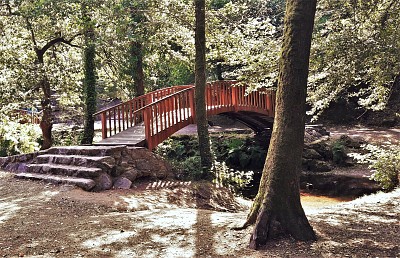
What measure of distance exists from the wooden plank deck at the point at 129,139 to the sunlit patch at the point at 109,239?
5.12 meters

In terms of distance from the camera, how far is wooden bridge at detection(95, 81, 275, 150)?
10.6m

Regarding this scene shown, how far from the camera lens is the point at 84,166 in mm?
9094

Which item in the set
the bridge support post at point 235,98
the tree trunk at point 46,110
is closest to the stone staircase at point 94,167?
the tree trunk at point 46,110

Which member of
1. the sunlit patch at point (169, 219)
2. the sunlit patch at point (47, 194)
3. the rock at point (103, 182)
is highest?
the rock at point (103, 182)

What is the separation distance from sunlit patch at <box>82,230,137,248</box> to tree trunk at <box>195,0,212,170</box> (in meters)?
5.52

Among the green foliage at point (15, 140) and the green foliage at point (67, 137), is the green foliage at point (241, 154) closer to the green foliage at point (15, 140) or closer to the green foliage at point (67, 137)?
the green foliage at point (67, 137)

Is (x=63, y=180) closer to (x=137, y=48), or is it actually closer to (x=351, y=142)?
(x=137, y=48)

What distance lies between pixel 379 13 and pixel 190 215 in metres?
5.09

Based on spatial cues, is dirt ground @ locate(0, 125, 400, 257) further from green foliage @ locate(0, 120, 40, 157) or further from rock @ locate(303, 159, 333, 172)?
rock @ locate(303, 159, 333, 172)

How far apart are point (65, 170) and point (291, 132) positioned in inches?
255

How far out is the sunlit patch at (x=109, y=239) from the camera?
4718 millimetres

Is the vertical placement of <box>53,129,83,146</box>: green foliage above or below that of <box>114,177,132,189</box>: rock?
above

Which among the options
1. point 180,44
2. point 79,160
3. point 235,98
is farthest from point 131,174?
point 235,98

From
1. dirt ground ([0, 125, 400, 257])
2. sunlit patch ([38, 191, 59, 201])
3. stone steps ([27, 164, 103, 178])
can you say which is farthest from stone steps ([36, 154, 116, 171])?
sunlit patch ([38, 191, 59, 201])
